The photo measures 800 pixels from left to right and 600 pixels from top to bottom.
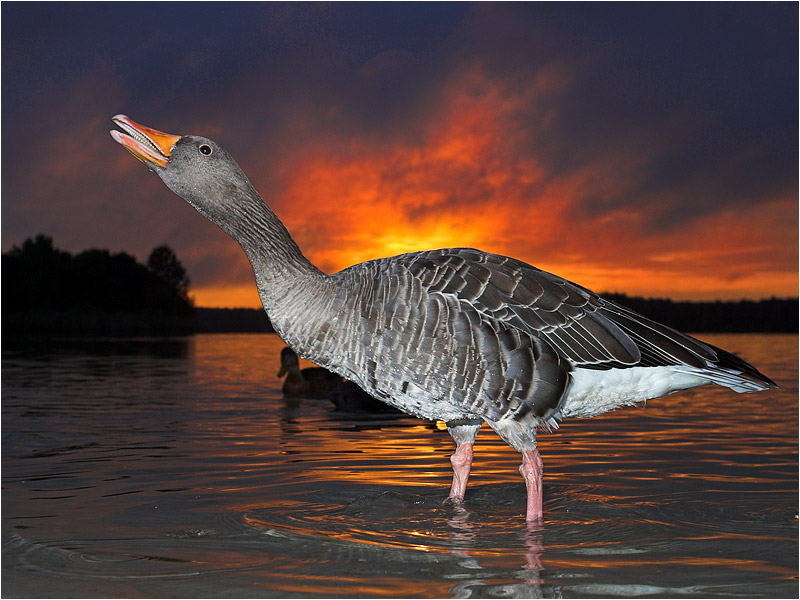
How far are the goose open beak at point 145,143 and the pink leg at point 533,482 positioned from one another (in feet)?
12.7

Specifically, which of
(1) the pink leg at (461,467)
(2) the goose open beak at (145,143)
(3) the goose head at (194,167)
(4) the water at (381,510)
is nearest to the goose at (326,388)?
(4) the water at (381,510)

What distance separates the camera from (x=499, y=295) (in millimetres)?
7039

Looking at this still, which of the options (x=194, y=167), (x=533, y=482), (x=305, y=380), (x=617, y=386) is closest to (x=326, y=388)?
(x=305, y=380)

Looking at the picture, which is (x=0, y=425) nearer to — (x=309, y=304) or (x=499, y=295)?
(x=309, y=304)

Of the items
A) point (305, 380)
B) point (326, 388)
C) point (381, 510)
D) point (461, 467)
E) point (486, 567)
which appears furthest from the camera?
point (305, 380)

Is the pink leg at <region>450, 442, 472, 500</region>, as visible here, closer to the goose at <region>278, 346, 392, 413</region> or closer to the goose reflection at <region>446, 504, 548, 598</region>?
the goose reflection at <region>446, 504, 548, 598</region>

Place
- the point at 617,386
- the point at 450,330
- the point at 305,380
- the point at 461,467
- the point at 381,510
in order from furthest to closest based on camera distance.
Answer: the point at 305,380 → the point at 461,467 → the point at 381,510 → the point at 617,386 → the point at 450,330

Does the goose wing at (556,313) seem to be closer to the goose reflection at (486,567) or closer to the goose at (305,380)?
the goose reflection at (486,567)

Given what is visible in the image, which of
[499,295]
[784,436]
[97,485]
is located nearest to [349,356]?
[499,295]

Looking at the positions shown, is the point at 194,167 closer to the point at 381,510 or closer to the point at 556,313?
the point at 556,313

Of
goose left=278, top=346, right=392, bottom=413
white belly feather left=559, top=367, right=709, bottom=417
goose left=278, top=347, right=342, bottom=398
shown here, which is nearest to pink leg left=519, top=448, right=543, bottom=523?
white belly feather left=559, top=367, right=709, bottom=417

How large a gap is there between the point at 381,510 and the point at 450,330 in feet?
6.66

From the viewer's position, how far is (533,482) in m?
7.34

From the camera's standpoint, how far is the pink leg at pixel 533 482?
7.29 meters
